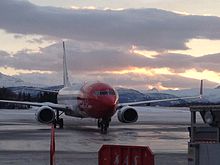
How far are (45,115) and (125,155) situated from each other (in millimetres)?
26300

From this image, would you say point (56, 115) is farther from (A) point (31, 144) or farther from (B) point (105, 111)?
(A) point (31, 144)

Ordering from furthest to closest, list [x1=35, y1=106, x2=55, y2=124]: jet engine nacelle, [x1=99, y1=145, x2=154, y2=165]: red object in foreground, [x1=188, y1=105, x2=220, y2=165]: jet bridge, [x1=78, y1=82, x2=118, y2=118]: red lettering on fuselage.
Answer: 1. [x1=35, y1=106, x2=55, y2=124]: jet engine nacelle
2. [x1=78, y1=82, x2=118, y2=118]: red lettering on fuselage
3. [x1=99, y1=145, x2=154, y2=165]: red object in foreground
4. [x1=188, y1=105, x2=220, y2=165]: jet bridge

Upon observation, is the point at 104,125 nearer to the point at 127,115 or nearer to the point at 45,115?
the point at 127,115

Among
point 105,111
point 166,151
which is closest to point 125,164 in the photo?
point 166,151

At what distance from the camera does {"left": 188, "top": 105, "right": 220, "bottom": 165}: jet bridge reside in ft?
33.0

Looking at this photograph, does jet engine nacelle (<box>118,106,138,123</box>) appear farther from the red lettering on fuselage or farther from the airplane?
the red lettering on fuselage

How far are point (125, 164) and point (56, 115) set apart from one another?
28.7 metres

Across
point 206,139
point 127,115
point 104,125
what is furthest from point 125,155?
point 127,115

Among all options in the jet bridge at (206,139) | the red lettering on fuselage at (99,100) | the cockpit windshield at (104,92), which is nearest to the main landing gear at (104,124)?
the red lettering on fuselage at (99,100)

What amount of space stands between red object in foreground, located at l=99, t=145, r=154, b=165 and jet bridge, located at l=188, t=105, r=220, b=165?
2.59 feet

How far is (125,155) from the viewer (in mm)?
10734

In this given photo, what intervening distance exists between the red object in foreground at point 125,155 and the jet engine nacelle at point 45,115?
25.8 metres

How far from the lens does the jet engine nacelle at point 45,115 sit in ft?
120

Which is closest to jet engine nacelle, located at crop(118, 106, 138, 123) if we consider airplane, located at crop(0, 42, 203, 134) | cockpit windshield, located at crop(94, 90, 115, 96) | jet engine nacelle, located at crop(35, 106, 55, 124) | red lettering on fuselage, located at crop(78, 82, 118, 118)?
airplane, located at crop(0, 42, 203, 134)
